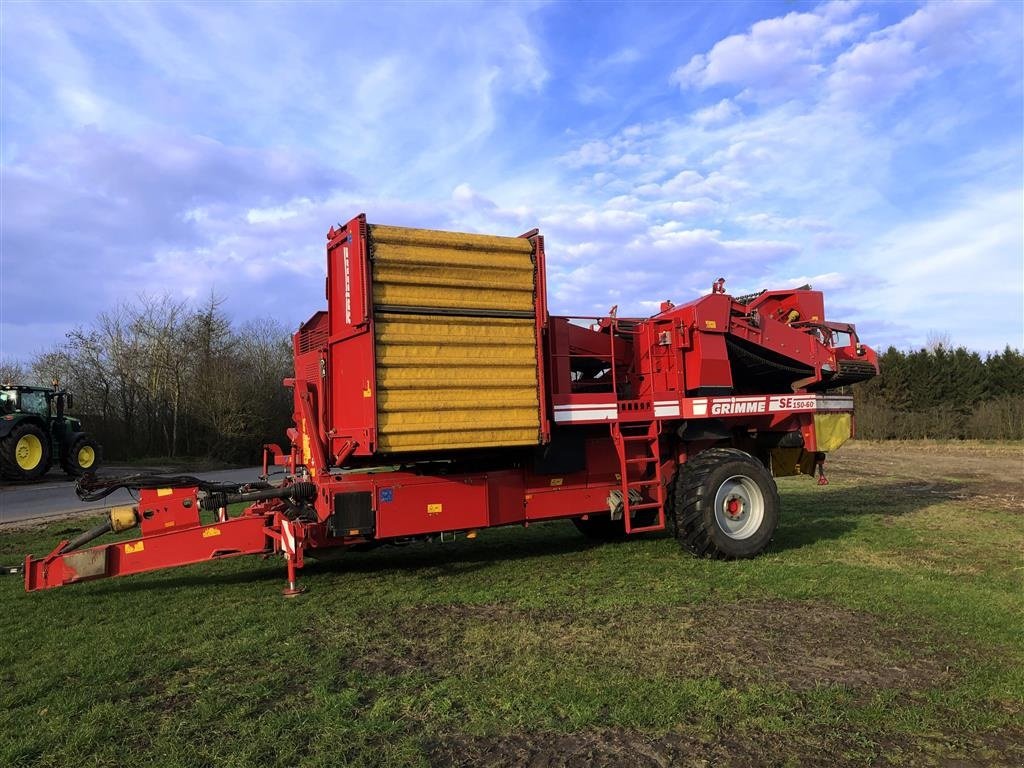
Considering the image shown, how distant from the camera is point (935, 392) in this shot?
39469 mm

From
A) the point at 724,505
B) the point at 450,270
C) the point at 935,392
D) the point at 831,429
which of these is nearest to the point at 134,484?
the point at 450,270

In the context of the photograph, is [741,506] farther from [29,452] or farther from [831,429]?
[29,452]

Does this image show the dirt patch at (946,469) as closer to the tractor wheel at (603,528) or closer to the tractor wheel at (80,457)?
the tractor wheel at (603,528)

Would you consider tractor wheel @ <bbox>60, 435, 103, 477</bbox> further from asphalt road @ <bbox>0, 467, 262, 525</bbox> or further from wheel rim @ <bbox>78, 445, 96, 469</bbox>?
asphalt road @ <bbox>0, 467, 262, 525</bbox>

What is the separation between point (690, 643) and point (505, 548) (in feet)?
13.9

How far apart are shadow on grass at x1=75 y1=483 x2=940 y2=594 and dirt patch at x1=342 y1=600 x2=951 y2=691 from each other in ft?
6.73

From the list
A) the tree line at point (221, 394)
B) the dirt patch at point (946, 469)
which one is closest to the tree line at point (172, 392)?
the tree line at point (221, 394)

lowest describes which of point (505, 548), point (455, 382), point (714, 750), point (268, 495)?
point (714, 750)

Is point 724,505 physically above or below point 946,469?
above

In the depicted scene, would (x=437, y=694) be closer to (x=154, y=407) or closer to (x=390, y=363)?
(x=390, y=363)

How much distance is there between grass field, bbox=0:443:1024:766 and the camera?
3.59 m

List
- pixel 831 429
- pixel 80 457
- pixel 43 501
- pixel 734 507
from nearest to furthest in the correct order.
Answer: pixel 734 507 → pixel 831 429 → pixel 43 501 → pixel 80 457

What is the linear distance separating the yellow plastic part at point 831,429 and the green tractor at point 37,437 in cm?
1893

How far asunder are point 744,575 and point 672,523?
118cm
